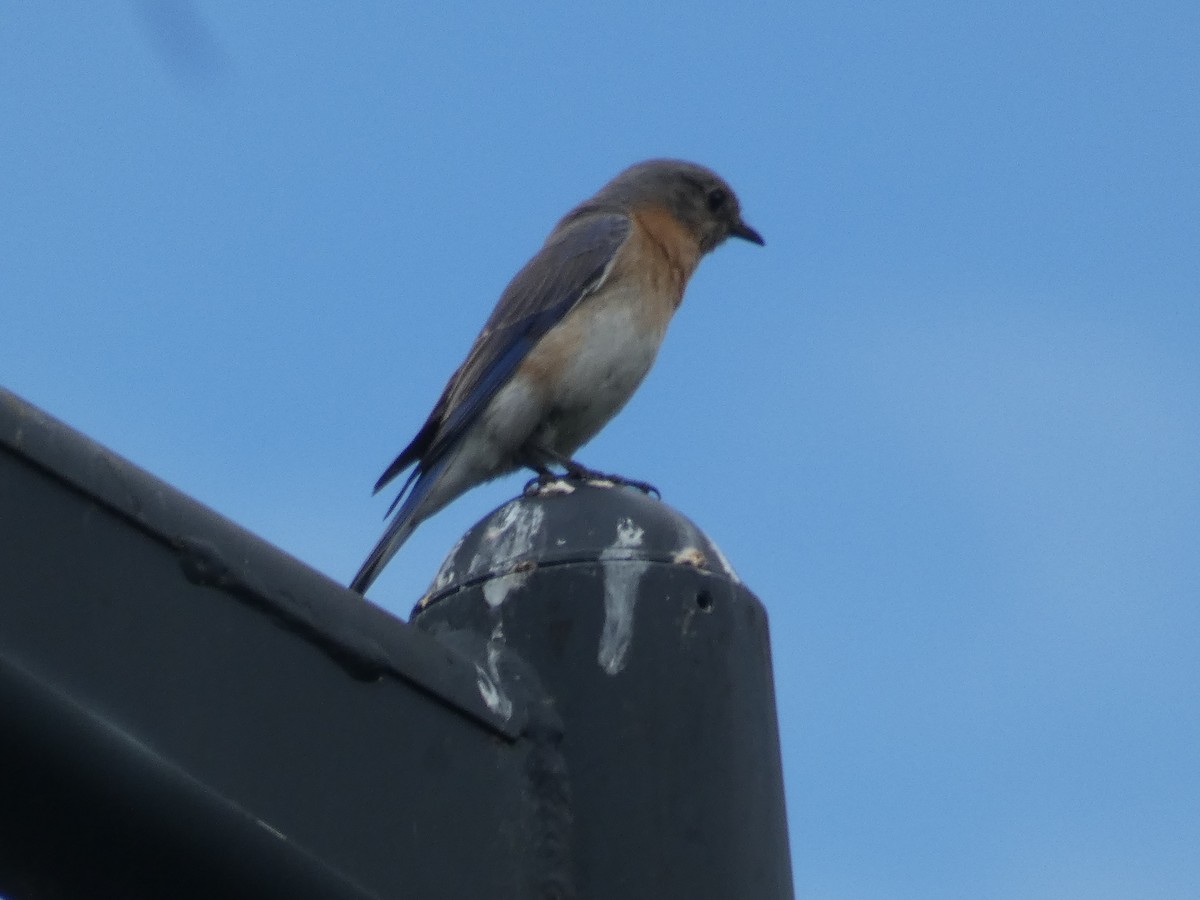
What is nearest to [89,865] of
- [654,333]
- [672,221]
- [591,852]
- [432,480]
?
[591,852]

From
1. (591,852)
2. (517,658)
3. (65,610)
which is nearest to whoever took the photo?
(65,610)

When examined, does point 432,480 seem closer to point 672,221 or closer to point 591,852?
point 672,221

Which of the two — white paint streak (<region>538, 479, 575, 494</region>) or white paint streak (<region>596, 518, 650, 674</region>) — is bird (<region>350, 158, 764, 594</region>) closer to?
white paint streak (<region>538, 479, 575, 494</region>)

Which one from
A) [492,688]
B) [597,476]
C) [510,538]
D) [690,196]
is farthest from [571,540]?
[690,196]

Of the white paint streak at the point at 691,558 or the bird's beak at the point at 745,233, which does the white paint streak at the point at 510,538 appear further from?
the bird's beak at the point at 745,233

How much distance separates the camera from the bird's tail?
17.9 feet

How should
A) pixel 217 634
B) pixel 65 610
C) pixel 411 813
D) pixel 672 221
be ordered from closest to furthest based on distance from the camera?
pixel 65 610, pixel 217 634, pixel 411 813, pixel 672 221

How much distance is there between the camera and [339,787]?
163 cm

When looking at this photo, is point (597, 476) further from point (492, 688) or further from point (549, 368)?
point (492, 688)

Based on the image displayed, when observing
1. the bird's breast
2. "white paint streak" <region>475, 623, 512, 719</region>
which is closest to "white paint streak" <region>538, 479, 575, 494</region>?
"white paint streak" <region>475, 623, 512, 719</region>

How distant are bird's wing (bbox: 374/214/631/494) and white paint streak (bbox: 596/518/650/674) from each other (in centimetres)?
378

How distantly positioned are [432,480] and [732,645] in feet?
13.3

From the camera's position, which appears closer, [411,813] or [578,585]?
[411,813]

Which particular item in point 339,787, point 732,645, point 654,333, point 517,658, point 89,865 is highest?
point 654,333
